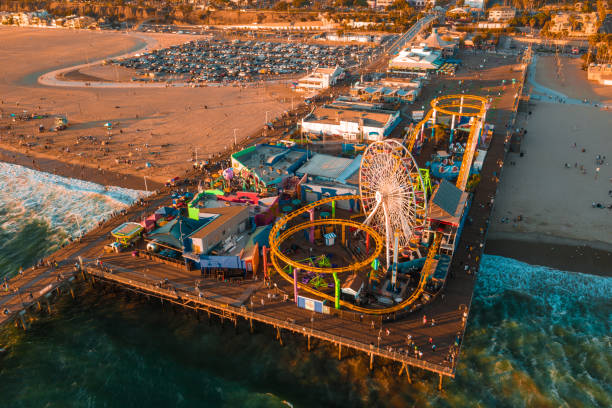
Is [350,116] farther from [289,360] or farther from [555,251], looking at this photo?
[289,360]

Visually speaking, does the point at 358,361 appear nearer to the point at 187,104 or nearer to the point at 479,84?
the point at 187,104

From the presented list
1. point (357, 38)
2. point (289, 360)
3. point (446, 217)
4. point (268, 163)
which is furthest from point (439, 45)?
point (289, 360)

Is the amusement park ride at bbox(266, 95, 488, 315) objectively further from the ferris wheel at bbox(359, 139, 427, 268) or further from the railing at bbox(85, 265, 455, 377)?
the railing at bbox(85, 265, 455, 377)

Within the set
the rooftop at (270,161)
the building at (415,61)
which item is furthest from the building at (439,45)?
the rooftop at (270,161)

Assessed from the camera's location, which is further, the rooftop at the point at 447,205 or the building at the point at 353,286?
the rooftop at the point at 447,205

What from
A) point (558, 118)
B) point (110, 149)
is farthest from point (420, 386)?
point (558, 118)

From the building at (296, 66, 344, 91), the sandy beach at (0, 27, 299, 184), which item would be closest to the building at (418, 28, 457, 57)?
the building at (296, 66, 344, 91)

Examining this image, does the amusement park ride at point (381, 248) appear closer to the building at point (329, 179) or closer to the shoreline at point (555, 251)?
the building at point (329, 179)
